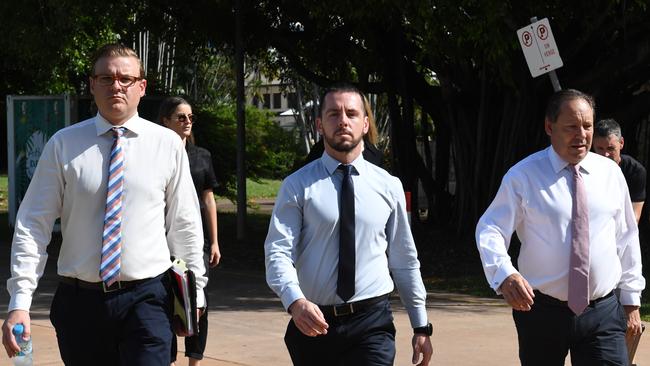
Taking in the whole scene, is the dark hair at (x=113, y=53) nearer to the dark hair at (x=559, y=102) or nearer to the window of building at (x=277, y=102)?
the dark hair at (x=559, y=102)

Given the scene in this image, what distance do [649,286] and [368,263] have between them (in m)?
8.15

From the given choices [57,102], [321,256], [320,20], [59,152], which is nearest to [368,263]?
[321,256]

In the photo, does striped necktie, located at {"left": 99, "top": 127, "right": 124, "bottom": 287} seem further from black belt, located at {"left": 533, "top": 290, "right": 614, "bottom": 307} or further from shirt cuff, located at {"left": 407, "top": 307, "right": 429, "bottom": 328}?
black belt, located at {"left": 533, "top": 290, "right": 614, "bottom": 307}

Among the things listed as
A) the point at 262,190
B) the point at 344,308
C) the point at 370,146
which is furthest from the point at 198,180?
the point at 262,190

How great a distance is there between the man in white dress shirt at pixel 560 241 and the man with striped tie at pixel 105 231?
1.40 m

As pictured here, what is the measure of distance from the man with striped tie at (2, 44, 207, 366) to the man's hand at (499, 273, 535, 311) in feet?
4.51

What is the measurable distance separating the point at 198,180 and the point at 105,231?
9.30ft

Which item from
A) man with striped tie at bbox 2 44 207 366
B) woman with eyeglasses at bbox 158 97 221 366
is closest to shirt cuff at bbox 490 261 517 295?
man with striped tie at bbox 2 44 207 366

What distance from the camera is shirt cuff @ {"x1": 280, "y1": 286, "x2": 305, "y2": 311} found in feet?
14.5

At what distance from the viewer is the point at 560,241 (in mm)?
4926

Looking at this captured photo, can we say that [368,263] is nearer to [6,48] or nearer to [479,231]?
[479,231]

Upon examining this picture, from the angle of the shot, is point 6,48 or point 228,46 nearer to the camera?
point 6,48

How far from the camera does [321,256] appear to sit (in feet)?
15.3

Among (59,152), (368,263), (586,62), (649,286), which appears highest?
(586,62)
